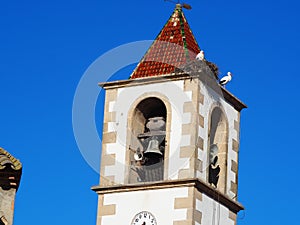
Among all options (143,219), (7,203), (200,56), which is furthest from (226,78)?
(7,203)

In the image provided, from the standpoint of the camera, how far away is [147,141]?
3019cm

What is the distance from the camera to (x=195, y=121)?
29.4m

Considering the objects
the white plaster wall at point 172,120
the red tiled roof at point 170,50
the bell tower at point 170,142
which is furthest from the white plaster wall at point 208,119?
the red tiled roof at point 170,50

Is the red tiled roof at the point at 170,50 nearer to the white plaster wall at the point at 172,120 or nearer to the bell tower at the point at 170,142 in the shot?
the bell tower at the point at 170,142

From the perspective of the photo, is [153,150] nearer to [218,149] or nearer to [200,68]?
[218,149]

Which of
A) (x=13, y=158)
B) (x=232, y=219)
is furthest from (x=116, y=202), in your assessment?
(x=13, y=158)

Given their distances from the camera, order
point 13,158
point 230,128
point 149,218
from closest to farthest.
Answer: point 13,158 → point 149,218 → point 230,128

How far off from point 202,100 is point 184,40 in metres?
1.75

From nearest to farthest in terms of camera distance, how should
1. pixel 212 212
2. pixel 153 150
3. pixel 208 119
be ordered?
pixel 212 212 < pixel 153 150 < pixel 208 119

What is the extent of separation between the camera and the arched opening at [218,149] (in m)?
30.1

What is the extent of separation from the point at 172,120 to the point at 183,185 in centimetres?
161

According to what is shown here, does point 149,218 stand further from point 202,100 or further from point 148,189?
point 202,100

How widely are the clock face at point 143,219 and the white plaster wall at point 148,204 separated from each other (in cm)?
7

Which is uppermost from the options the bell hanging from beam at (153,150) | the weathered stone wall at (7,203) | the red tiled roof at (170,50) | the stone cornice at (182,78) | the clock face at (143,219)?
the red tiled roof at (170,50)
